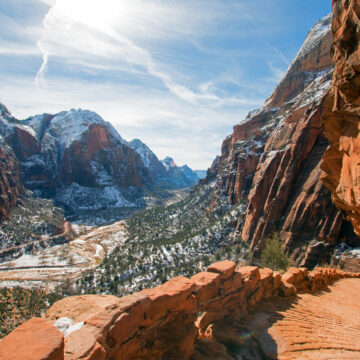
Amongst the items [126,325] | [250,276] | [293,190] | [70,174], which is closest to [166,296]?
[126,325]

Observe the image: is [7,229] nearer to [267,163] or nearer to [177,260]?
[177,260]

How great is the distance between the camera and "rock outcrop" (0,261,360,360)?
519 cm

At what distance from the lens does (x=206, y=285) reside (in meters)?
9.25

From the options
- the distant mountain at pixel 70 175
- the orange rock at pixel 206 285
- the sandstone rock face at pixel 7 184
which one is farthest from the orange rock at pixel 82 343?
the distant mountain at pixel 70 175

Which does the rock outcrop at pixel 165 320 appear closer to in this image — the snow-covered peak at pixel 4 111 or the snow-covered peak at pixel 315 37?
the snow-covered peak at pixel 315 37

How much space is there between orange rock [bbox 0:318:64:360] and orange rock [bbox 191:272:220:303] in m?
5.21

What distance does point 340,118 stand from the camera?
1180 cm

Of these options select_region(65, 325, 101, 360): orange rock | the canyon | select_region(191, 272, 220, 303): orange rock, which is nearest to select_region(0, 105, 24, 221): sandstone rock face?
the canyon

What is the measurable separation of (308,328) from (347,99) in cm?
949

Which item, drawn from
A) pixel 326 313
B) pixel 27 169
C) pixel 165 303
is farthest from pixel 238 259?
pixel 27 169

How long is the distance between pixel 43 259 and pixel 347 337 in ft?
294

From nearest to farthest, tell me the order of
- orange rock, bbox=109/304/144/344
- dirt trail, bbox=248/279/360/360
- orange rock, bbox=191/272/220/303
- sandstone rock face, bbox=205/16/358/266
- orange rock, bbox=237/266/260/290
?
orange rock, bbox=109/304/144/344
dirt trail, bbox=248/279/360/360
orange rock, bbox=191/272/220/303
orange rock, bbox=237/266/260/290
sandstone rock face, bbox=205/16/358/266

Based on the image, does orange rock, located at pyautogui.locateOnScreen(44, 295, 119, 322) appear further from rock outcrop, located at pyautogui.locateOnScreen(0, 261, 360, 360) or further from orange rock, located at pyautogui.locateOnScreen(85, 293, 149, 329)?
orange rock, located at pyautogui.locateOnScreen(85, 293, 149, 329)

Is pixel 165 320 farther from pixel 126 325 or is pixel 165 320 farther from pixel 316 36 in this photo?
pixel 316 36
